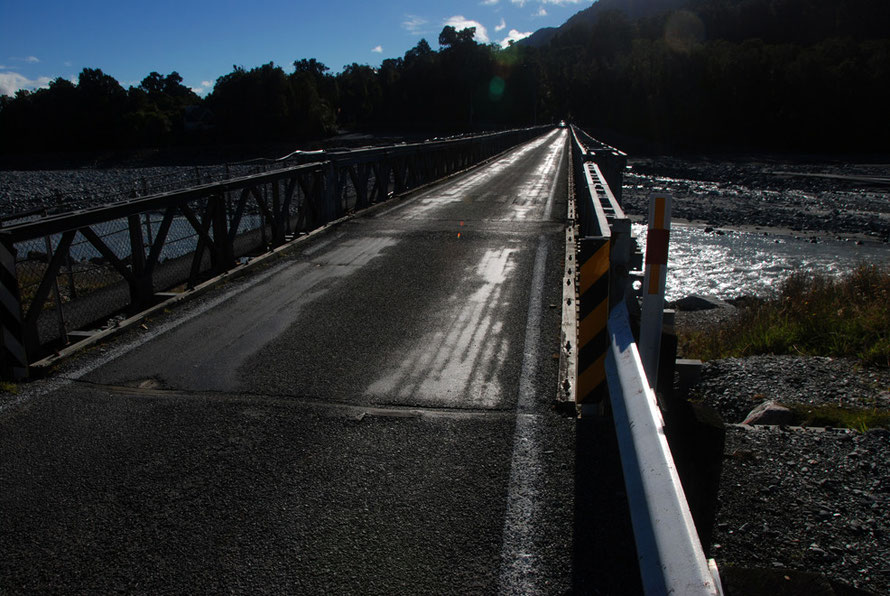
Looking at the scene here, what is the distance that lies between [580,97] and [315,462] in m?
145

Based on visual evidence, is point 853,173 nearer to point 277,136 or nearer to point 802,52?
point 802,52

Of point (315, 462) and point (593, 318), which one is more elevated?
point (593, 318)

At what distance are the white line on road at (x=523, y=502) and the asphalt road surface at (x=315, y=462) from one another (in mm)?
12

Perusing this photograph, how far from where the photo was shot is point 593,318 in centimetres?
465

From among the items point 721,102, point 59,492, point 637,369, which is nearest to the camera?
point 637,369

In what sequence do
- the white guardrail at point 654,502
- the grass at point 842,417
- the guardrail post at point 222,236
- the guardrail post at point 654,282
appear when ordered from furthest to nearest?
the guardrail post at point 222,236, the grass at point 842,417, the guardrail post at point 654,282, the white guardrail at point 654,502

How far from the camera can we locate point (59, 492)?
4.00m

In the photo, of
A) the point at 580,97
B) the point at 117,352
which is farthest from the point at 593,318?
the point at 580,97

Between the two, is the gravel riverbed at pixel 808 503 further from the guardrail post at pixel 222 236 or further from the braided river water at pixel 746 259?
the braided river water at pixel 746 259

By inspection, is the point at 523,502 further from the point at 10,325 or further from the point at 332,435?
the point at 10,325

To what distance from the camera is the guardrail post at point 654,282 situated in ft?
12.3

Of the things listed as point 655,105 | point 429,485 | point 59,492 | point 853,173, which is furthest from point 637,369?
point 655,105

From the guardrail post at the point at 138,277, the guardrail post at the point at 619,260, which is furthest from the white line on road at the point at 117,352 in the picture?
the guardrail post at the point at 619,260

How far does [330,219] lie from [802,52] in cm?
9433
